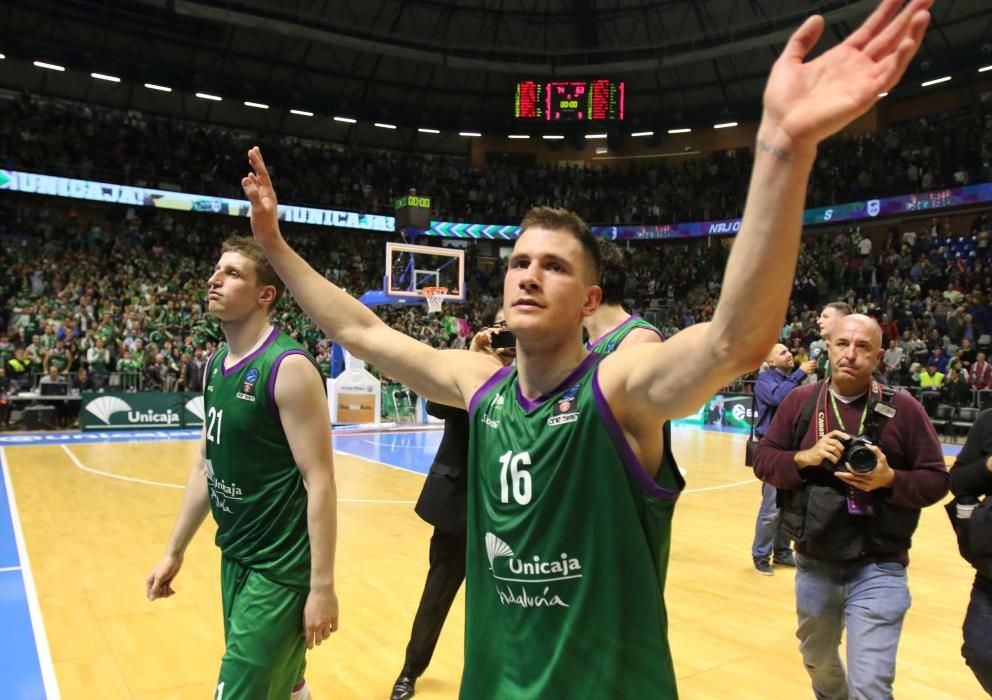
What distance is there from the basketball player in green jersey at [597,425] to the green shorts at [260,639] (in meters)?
0.93

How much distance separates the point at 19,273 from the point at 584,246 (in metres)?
24.0

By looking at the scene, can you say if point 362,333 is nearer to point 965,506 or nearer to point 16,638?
point 965,506

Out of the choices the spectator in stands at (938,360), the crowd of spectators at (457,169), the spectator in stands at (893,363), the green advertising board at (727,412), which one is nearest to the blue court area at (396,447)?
the green advertising board at (727,412)

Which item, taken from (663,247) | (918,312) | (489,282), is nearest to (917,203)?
(918,312)

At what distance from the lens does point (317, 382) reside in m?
2.82

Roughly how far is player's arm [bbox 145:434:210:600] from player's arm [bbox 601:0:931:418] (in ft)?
7.95

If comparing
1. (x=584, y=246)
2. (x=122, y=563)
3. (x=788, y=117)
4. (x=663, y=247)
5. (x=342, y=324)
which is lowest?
(x=122, y=563)

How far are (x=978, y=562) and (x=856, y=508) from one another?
1.50 feet

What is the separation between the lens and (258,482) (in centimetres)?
278

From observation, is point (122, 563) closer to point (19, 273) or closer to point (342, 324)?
point (342, 324)

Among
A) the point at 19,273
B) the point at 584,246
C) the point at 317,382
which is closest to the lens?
the point at 584,246

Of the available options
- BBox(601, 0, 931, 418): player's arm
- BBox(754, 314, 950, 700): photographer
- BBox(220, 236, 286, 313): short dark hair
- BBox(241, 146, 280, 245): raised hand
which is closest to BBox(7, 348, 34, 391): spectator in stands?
BBox(220, 236, 286, 313): short dark hair

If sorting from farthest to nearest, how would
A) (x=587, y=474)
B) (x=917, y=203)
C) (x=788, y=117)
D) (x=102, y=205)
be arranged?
(x=102, y=205) → (x=917, y=203) → (x=587, y=474) → (x=788, y=117)

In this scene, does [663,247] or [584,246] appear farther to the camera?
[663,247]
